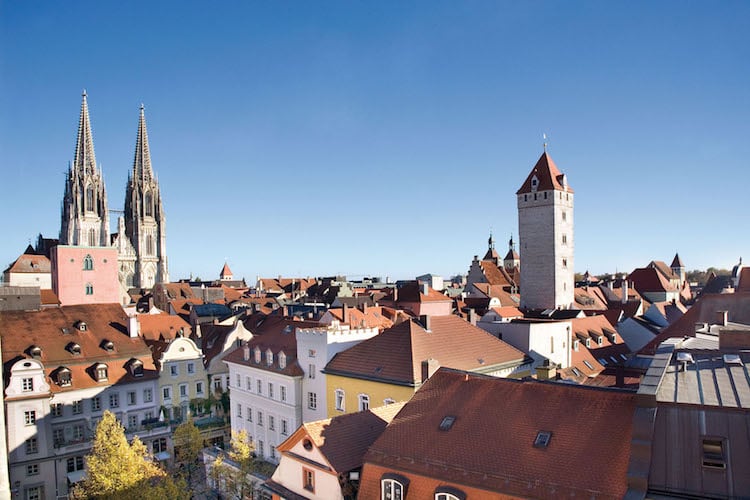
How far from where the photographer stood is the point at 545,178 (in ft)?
265

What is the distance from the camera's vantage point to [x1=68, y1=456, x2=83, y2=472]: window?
3891cm

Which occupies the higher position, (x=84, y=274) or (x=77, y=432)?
(x=84, y=274)

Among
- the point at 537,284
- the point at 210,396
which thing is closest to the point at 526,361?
the point at 210,396

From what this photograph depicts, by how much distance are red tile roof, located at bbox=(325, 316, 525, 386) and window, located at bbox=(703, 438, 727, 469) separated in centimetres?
1493

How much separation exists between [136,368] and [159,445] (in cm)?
647

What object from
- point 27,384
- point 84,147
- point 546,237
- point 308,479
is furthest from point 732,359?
point 84,147

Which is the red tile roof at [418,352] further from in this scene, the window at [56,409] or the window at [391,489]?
the window at [56,409]

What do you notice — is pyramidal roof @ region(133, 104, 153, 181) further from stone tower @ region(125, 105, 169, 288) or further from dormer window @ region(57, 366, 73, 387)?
dormer window @ region(57, 366, 73, 387)

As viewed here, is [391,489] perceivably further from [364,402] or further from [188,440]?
[188,440]

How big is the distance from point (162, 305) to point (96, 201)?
63.5 m

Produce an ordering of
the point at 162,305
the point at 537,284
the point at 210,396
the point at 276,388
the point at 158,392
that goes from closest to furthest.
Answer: the point at 276,388, the point at 158,392, the point at 210,396, the point at 537,284, the point at 162,305

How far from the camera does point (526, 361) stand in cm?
3675

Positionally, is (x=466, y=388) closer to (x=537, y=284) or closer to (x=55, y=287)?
(x=55, y=287)

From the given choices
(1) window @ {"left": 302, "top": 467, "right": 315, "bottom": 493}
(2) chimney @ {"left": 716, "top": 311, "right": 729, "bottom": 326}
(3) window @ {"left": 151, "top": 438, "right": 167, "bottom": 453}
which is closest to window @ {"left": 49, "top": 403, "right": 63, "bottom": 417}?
(3) window @ {"left": 151, "top": 438, "right": 167, "bottom": 453}
